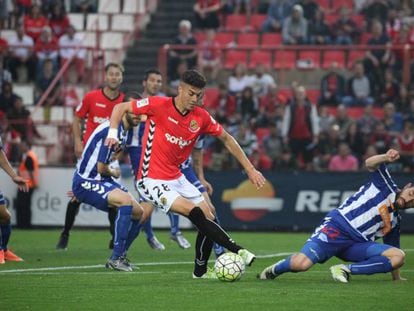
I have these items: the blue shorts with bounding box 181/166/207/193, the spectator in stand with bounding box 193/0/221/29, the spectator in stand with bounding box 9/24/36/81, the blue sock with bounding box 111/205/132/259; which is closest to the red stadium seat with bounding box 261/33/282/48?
the spectator in stand with bounding box 193/0/221/29

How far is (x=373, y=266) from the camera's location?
1146 centimetres

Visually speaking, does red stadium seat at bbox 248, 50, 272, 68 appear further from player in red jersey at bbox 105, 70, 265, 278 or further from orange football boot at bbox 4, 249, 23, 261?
player in red jersey at bbox 105, 70, 265, 278

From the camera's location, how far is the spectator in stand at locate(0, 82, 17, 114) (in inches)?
992

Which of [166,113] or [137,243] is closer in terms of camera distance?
[166,113]

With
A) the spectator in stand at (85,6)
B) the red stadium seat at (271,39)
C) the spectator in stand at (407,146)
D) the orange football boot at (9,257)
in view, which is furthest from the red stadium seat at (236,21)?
the orange football boot at (9,257)

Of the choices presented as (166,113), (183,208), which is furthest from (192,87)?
(183,208)

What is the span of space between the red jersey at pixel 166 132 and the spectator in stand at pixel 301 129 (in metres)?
11.6

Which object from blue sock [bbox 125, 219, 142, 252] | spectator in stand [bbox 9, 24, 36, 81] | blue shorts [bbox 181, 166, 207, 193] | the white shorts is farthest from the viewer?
spectator in stand [bbox 9, 24, 36, 81]

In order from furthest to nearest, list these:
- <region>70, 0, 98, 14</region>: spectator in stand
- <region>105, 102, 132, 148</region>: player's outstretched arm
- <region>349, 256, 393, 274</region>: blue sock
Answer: <region>70, 0, 98, 14</region>: spectator in stand → <region>105, 102, 132, 148</region>: player's outstretched arm → <region>349, 256, 393, 274</region>: blue sock

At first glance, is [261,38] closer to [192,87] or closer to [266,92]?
[266,92]

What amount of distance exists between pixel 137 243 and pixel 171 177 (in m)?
6.39

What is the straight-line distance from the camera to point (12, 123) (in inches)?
977

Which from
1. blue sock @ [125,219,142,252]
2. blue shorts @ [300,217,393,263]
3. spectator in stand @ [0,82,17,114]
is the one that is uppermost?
blue shorts @ [300,217,393,263]

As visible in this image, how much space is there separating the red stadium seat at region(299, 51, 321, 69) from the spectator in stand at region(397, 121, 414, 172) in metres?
3.51
